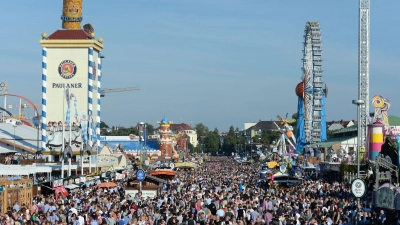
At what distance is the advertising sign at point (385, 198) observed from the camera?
2573 centimetres

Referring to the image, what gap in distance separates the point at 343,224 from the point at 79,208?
981 centimetres

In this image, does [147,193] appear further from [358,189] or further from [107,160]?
[107,160]

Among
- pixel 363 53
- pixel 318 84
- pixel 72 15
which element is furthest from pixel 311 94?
pixel 72 15

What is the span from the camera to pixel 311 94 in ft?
334

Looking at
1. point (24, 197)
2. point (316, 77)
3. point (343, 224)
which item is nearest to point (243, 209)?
point (343, 224)

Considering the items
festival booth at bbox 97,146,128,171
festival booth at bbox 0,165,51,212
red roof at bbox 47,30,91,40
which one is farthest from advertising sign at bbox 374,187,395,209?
red roof at bbox 47,30,91,40

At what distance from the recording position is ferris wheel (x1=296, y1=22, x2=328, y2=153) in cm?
9419

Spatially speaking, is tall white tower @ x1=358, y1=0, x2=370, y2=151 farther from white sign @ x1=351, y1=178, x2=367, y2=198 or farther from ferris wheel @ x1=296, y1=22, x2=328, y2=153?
white sign @ x1=351, y1=178, x2=367, y2=198

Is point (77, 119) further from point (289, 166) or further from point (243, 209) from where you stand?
point (243, 209)

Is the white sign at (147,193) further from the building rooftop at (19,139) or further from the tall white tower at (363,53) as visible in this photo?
the tall white tower at (363,53)

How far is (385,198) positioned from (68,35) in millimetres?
60060

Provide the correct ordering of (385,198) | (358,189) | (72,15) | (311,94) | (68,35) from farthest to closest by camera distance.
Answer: (311,94) → (72,15) → (68,35) → (385,198) → (358,189)

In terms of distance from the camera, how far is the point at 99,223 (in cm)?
2144

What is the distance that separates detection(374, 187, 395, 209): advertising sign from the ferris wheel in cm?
6701
